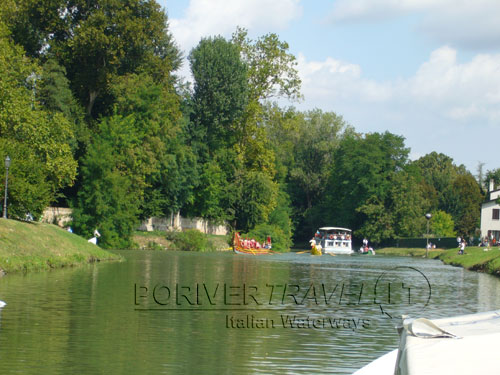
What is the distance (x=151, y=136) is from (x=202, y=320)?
4435 centimetres

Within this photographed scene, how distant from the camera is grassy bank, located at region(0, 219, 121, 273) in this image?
27.6m

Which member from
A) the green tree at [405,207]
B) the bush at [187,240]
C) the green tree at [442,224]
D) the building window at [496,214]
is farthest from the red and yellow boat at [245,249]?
the green tree at [442,224]

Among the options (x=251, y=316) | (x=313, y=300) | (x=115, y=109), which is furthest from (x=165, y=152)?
(x=251, y=316)

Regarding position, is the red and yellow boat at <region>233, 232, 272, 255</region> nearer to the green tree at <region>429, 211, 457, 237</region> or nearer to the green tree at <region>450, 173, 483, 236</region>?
the green tree at <region>429, 211, 457, 237</region>

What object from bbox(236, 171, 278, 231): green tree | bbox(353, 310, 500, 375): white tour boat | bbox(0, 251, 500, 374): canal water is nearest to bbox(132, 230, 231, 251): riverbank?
bbox(236, 171, 278, 231): green tree

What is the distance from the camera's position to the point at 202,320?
1695 centimetres

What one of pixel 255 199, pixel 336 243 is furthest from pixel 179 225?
pixel 336 243

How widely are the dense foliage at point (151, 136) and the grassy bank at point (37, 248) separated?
217 centimetres

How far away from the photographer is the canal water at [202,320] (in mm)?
11852

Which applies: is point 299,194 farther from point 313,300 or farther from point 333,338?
point 333,338

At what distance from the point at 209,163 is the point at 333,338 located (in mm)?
59428

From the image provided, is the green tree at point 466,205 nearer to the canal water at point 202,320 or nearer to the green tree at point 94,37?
the green tree at point 94,37

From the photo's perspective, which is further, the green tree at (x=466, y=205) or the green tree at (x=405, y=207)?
the green tree at (x=466, y=205)

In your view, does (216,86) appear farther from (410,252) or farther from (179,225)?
(410,252)
